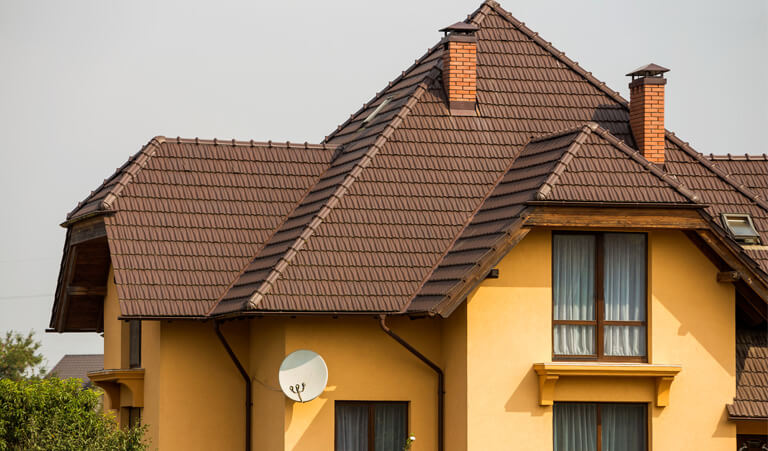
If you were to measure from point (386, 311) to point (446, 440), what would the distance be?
2391 millimetres

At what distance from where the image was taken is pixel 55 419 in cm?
2250

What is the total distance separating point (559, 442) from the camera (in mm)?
21547

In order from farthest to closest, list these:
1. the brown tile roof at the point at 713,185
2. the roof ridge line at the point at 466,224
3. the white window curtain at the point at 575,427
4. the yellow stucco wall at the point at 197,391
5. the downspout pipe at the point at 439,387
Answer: the brown tile roof at the point at 713,185
the yellow stucco wall at the point at 197,391
the downspout pipe at the point at 439,387
the roof ridge line at the point at 466,224
the white window curtain at the point at 575,427

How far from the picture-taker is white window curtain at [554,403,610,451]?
2156cm

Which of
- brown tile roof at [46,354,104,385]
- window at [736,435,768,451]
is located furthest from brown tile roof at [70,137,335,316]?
brown tile roof at [46,354,104,385]

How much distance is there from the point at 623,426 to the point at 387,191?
220 inches

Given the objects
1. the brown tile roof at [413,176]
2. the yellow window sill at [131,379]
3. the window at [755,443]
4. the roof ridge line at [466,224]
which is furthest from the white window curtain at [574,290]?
the yellow window sill at [131,379]

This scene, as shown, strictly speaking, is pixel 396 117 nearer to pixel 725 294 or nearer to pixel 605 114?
pixel 605 114

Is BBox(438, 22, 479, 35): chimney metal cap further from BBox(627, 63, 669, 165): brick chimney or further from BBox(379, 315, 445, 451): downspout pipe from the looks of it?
BBox(379, 315, 445, 451): downspout pipe

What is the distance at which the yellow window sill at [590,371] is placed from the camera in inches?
828

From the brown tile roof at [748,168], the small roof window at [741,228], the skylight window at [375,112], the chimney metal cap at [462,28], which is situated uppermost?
the chimney metal cap at [462,28]

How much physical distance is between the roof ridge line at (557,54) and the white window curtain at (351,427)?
785 cm

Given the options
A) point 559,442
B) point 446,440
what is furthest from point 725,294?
point 446,440

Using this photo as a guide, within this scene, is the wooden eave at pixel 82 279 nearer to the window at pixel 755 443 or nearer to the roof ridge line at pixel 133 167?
the roof ridge line at pixel 133 167
